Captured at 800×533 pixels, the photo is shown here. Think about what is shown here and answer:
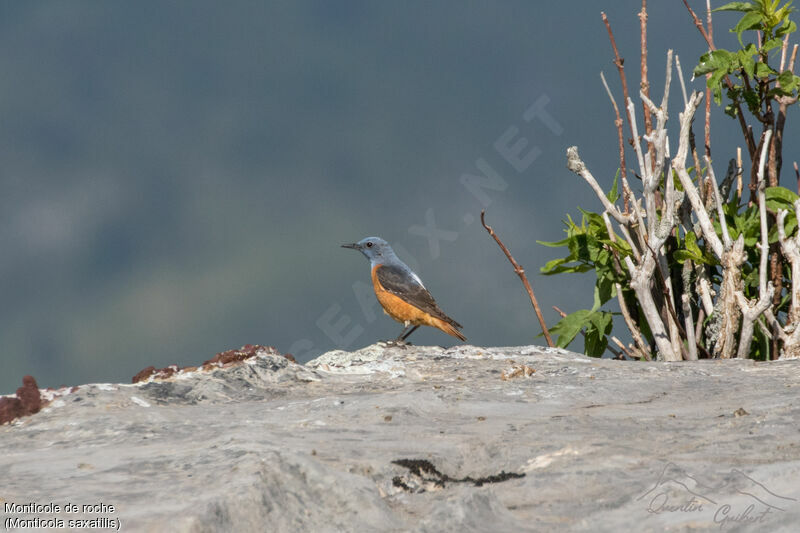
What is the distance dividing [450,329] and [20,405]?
15.7 ft

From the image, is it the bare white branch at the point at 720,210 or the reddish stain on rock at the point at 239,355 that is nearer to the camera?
the reddish stain on rock at the point at 239,355

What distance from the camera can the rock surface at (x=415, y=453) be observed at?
11.3ft

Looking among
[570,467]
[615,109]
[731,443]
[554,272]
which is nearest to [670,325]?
[554,272]

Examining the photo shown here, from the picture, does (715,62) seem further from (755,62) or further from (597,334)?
(597,334)

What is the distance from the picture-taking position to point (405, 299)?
9.09 m

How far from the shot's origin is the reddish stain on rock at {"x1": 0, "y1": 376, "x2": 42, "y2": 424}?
5.30 meters

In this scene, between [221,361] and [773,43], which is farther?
[773,43]

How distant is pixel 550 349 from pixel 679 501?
3889 millimetres

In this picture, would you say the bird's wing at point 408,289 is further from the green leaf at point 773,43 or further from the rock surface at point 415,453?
the green leaf at point 773,43

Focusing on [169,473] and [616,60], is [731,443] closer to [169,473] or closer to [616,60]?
[169,473]

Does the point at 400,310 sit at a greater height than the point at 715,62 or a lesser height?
lesser

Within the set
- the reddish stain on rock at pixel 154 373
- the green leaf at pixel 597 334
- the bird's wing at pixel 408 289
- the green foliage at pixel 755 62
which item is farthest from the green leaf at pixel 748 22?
the reddish stain on rock at pixel 154 373

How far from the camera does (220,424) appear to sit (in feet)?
16.1

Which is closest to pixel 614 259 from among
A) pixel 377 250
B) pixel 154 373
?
pixel 377 250
